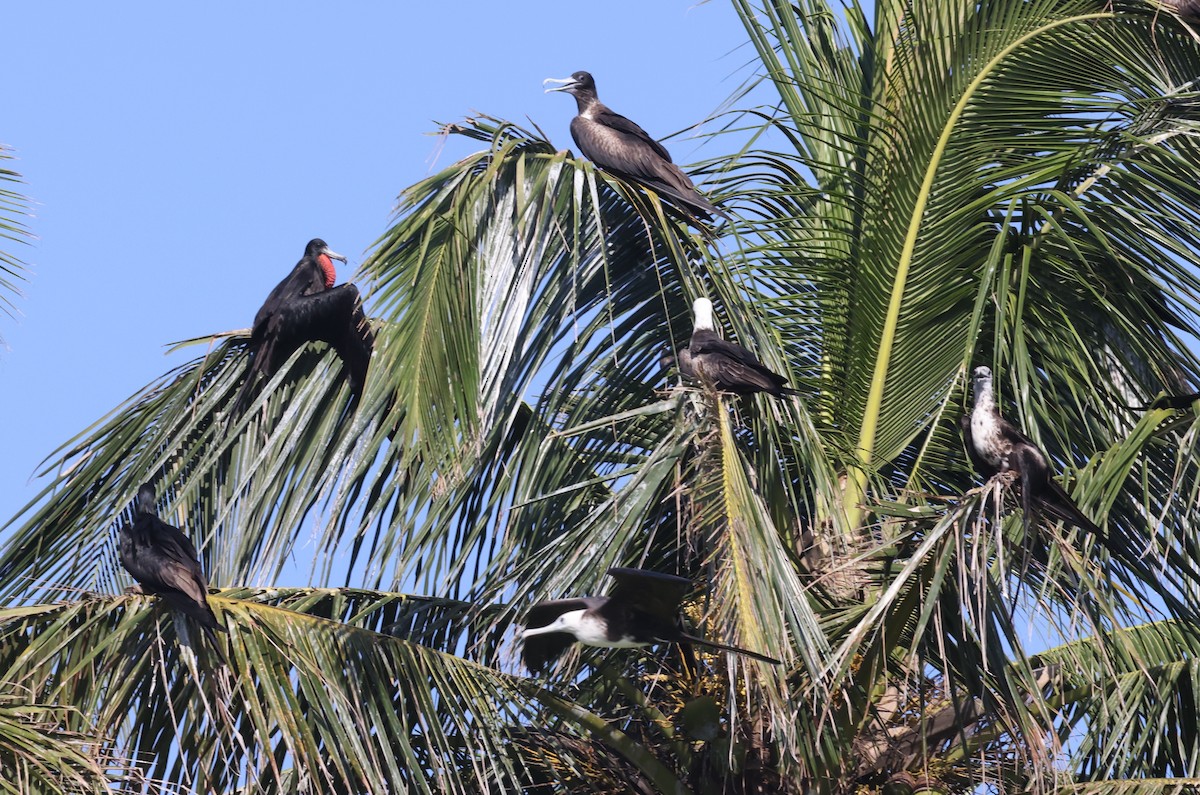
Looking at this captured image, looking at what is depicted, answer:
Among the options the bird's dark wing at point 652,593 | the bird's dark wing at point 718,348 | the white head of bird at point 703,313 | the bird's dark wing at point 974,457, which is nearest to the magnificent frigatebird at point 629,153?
the white head of bird at point 703,313

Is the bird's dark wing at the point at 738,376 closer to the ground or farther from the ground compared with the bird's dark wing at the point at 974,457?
farther from the ground

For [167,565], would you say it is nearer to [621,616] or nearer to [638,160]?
[621,616]

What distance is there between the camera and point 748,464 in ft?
20.4

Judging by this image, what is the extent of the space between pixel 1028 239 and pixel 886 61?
1051 mm

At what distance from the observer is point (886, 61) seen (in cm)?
796

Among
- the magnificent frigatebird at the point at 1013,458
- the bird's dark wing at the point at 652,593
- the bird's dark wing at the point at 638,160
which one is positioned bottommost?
the bird's dark wing at the point at 652,593

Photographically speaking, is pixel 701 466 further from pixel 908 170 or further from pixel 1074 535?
pixel 908 170

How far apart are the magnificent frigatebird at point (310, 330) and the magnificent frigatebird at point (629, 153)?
4.28 feet

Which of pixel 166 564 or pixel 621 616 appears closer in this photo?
pixel 621 616

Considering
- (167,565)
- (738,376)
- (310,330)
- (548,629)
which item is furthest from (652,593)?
(310,330)

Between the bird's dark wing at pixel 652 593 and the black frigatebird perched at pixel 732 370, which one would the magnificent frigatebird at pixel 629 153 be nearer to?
the black frigatebird perched at pixel 732 370

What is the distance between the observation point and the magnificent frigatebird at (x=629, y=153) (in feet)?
25.7

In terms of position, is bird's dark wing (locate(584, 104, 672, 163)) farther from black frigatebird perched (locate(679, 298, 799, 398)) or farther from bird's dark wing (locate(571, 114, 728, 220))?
black frigatebird perched (locate(679, 298, 799, 398))

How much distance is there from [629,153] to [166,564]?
2983 millimetres
